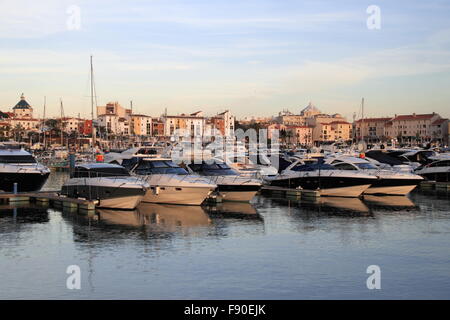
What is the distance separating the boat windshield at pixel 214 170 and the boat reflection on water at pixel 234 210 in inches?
72.2

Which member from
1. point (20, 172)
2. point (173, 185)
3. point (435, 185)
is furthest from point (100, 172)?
point (435, 185)

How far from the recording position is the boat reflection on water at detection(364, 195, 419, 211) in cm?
2962

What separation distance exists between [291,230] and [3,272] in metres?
10.8

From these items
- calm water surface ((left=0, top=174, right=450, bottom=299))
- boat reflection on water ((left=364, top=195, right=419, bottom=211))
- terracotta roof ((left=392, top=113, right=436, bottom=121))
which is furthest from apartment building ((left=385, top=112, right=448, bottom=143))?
calm water surface ((left=0, top=174, right=450, bottom=299))

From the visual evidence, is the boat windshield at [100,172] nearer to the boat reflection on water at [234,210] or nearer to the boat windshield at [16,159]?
the boat reflection on water at [234,210]

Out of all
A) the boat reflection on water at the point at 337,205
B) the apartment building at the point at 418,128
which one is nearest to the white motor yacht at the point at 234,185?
the boat reflection on water at the point at 337,205

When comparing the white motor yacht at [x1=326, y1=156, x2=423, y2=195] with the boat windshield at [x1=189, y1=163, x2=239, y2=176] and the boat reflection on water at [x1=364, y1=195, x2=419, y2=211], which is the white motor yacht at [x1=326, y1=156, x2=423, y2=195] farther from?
the boat windshield at [x1=189, y1=163, x2=239, y2=176]

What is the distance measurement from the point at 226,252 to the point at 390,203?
15.2 metres

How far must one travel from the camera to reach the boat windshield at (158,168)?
29656 millimetres

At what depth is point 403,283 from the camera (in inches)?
601

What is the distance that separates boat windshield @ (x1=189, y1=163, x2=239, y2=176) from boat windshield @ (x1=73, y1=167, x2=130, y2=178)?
15.4 ft

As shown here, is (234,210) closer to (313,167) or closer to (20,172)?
(313,167)

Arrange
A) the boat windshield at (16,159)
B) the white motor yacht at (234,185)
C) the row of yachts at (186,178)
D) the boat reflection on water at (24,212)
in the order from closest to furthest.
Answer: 1. the boat reflection on water at (24,212)
2. the row of yachts at (186,178)
3. the white motor yacht at (234,185)
4. the boat windshield at (16,159)
